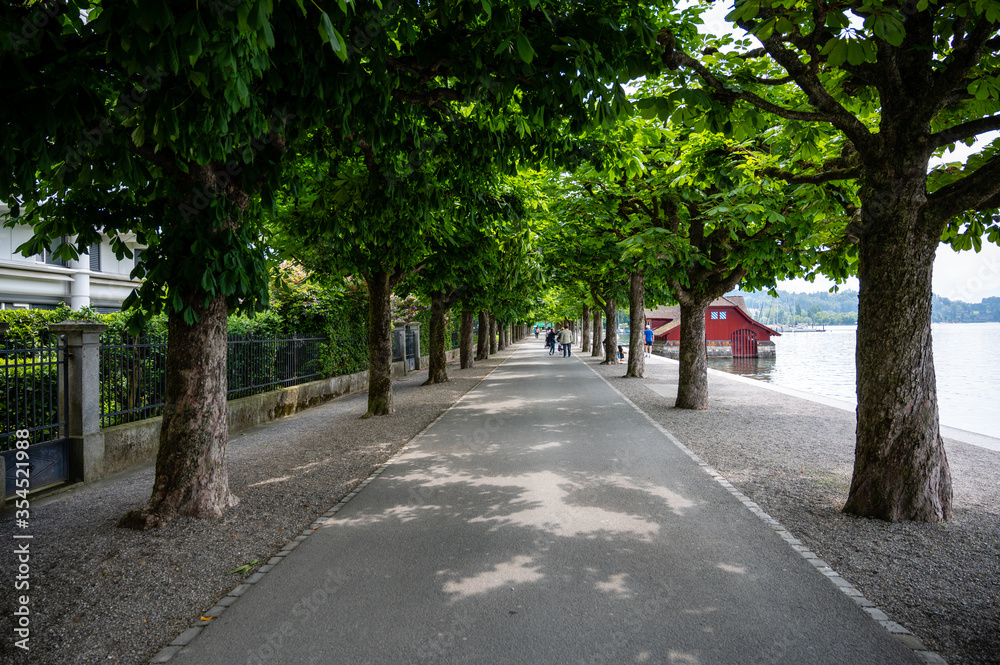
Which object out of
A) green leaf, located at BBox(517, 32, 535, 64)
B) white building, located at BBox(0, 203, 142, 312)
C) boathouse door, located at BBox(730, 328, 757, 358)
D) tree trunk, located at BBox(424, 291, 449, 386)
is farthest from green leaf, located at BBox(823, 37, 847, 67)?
boathouse door, located at BBox(730, 328, 757, 358)

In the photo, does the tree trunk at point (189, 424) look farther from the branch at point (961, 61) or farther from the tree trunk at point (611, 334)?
the tree trunk at point (611, 334)

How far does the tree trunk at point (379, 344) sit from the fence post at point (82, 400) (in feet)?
17.9

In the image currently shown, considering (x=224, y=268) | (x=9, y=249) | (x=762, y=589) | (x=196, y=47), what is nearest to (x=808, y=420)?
(x=762, y=589)

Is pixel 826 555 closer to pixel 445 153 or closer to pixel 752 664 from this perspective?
pixel 752 664

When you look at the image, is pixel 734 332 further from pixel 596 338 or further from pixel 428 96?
pixel 428 96

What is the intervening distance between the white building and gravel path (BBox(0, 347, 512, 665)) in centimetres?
1833

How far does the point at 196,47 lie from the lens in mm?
2570

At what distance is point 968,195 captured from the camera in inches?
191

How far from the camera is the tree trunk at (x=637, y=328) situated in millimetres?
21125

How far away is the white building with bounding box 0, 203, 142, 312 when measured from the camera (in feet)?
77.7

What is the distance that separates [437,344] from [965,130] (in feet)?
52.4

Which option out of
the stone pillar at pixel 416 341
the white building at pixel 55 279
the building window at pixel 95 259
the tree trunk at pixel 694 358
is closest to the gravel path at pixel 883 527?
the tree trunk at pixel 694 358

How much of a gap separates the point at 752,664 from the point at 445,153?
6.01m

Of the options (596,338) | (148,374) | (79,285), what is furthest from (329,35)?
(596,338)
